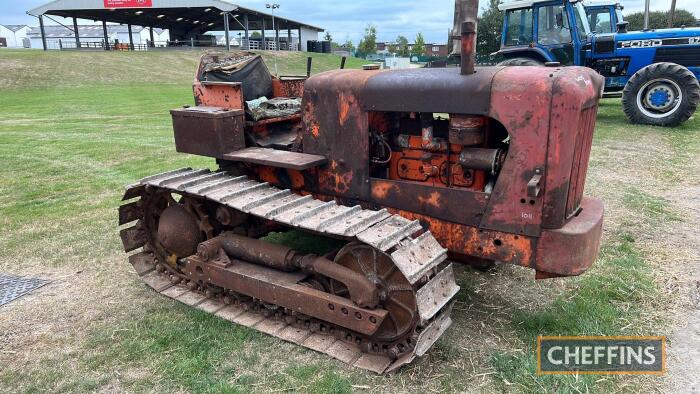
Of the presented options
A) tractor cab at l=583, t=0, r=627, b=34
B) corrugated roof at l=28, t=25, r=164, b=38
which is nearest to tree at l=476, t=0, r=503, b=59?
tractor cab at l=583, t=0, r=627, b=34

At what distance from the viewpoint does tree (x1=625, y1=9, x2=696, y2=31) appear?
41.2m

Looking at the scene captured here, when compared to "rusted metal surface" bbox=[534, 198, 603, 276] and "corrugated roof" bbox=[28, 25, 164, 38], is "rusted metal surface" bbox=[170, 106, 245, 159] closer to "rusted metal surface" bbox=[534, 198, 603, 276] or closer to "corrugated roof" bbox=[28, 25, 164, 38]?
"rusted metal surface" bbox=[534, 198, 603, 276]

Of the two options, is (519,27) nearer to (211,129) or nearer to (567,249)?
(211,129)

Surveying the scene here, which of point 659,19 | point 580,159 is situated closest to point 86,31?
point 659,19

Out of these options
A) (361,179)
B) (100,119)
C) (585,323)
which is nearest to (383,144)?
(361,179)

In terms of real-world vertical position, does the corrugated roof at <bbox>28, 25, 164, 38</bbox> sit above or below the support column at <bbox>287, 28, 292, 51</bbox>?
above

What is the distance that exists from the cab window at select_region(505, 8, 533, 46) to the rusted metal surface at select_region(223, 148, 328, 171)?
40.6 ft

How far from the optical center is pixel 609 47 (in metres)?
14.5

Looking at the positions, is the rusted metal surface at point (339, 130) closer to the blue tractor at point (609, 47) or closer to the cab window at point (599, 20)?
the blue tractor at point (609, 47)

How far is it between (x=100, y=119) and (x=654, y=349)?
56.2 ft

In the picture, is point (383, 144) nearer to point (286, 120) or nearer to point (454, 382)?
point (286, 120)

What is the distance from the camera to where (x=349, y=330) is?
4.14 metres

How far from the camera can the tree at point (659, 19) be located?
41.2 m

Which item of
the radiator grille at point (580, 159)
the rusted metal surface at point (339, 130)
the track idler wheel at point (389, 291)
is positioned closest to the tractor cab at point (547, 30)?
the radiator grille at point (580, 159)
